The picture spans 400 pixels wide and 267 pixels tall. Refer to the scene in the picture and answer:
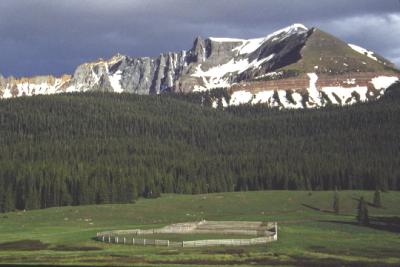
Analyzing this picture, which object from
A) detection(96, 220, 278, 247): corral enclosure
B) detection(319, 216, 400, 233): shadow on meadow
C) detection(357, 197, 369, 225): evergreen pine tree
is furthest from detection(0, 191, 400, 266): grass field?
detection(96, 220, 278, 247): corral enclosure

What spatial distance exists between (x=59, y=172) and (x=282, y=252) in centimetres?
11769

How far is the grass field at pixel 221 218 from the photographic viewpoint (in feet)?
264

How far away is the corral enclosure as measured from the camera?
309 ft

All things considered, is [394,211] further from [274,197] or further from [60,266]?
[60,266]

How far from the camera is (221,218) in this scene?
465 feet

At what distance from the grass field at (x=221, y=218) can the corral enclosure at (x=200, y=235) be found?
263 cm

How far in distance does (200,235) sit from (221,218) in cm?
3748

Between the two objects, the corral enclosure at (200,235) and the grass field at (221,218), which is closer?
the grass field at (221,218)

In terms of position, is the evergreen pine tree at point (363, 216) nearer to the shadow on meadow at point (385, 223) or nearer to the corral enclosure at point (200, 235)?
the shadow on meadow at point (385, 223)

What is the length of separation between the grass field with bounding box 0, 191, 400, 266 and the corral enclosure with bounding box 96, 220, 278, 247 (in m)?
2.63

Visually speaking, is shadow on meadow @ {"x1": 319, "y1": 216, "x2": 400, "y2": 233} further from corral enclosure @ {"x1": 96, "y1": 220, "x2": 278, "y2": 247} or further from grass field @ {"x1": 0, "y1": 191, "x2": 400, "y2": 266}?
corral enclosure @ {"x1": 96, "y1": 220, "x2": 278, "y2": 247}

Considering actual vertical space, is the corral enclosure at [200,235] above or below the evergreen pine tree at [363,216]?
below

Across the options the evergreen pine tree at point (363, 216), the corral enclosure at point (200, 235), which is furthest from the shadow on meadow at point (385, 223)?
the corral enclosure at point (200, 235)

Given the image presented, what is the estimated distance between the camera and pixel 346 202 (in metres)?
176
